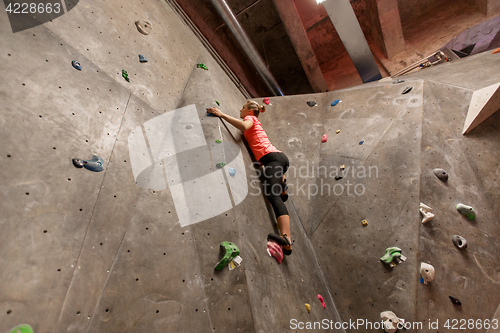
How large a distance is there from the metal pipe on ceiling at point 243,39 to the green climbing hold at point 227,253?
17.2 feet

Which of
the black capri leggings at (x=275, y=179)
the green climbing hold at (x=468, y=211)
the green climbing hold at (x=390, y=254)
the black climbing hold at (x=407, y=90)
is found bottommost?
the green climbing hold at (x=390, y=254)

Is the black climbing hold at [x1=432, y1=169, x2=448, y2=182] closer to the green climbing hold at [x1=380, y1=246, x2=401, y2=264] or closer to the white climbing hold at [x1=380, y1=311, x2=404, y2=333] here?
the green climbing hold at [x1=380, y1=246, x2=401, y2=264]

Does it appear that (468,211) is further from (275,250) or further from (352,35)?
(352,35)

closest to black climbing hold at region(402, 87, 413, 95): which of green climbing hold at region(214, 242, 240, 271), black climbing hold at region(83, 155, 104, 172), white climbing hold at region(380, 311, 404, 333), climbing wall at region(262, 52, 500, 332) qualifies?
climbing wall at region(262, 52, 500, 332)

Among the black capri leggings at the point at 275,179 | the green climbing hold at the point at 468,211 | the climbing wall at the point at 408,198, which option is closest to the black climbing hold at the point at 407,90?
the climbing wall at the point at 408,198

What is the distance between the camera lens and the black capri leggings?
259 centimetres

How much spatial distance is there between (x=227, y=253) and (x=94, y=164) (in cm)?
123

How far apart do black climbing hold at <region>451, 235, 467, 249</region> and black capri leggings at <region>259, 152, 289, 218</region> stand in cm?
173

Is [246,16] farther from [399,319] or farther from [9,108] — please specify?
[399,319]

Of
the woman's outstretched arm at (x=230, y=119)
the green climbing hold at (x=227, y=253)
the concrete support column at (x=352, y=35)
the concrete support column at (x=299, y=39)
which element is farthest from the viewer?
the concrete support column at (x=299, y=39)

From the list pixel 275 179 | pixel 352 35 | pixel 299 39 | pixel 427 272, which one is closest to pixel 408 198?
pixel 427 272

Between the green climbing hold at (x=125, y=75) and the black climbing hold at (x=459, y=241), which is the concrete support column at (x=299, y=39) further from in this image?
the black climbing hold at (x=459, y=241)

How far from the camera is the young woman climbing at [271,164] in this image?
8.13 ft

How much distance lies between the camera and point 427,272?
7.72 ft
